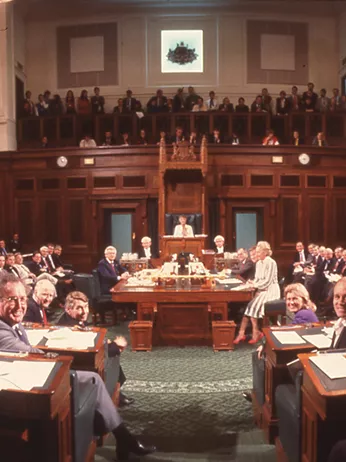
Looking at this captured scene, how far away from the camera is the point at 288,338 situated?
3482 millimetres

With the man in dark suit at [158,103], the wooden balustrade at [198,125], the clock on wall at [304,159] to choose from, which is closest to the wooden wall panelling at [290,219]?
the clock on wall at [304,159]

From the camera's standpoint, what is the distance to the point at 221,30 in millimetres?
15039

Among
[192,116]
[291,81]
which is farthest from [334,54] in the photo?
[192,116]

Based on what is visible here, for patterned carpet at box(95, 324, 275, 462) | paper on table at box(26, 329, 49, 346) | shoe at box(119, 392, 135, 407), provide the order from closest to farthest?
paper on table at box(26, 329, 49, 346)
patterned carpet at box(95, 324, 275, 462)
shoe at box(119, 392, 135, 407)

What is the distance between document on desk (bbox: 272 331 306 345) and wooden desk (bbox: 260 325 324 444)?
0.03 metres

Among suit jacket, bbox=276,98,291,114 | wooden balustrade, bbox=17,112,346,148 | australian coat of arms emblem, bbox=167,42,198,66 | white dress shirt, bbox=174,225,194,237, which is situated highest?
australian coat of arms emblem, bbox=167,42,198,66

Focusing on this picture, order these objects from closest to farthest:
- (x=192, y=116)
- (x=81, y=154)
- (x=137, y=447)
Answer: (x=137, y=447)
(x=81, y=154)
(x=192, y=116)

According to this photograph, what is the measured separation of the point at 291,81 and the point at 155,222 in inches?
261

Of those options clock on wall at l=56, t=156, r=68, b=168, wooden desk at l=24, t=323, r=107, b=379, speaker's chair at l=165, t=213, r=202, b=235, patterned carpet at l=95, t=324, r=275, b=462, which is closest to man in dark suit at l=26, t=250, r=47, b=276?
speaker's chair at l=165, t=213, r=202, b=235

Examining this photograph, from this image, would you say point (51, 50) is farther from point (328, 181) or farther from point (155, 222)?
point (328, 181)

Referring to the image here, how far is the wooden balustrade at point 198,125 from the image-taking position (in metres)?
13.0

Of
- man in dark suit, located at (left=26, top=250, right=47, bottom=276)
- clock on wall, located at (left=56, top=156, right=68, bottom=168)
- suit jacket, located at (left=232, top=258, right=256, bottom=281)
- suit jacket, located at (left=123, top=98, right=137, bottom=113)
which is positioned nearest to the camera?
suit jacket, located at (left=232, top=258, right=256, bottom=281)

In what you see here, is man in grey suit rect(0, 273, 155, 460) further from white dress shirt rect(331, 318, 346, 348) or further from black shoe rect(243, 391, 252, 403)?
white dress shirt rect(331, 318, 346, 348)

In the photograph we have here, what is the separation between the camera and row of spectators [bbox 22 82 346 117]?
1363 cm
